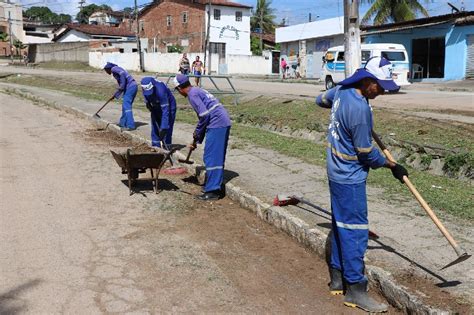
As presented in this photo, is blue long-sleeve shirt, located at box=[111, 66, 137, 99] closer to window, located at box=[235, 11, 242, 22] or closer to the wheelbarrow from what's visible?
the wheelbarrow

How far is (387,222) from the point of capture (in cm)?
536

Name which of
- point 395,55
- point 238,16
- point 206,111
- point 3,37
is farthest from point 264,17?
point 206,111

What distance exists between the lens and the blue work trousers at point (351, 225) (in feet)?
12.8

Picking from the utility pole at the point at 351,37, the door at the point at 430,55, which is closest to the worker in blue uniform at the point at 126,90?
the utility pole at the point at 351,37

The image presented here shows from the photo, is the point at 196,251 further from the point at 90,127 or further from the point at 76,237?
the point at 90,127

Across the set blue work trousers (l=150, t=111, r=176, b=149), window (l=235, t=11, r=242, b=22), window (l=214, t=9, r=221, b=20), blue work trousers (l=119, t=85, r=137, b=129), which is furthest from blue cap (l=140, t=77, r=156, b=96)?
window (l=235, t=11, r=242, b=22)

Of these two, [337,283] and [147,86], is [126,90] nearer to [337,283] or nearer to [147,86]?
[147,86]

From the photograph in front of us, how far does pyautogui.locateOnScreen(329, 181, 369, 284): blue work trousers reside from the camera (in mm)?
3906

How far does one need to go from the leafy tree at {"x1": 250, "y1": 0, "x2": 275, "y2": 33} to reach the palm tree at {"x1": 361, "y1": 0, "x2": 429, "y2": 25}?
126 ft

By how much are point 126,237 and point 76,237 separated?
0.50 metres

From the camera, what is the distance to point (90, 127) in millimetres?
13852

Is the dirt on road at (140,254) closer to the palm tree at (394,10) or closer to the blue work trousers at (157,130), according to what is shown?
the blue work trousers at (157,130)

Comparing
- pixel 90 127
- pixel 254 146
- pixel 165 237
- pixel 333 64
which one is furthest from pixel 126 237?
pixel 333 64

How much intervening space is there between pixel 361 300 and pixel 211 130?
11.3 feet
